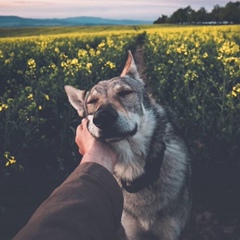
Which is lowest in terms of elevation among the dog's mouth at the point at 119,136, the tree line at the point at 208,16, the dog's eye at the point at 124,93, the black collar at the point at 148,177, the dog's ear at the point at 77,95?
the tree line at the point at 208,16

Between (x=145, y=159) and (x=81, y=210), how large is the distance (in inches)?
72.3

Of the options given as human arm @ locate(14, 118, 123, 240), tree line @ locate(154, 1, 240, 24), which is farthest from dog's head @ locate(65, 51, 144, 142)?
tree line @ locate(154, 1, 240, 24)

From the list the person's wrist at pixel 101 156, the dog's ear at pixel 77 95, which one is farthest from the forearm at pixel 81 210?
the dog's ear at pixel 77 95

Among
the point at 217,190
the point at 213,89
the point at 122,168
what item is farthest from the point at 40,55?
the point at 122,168

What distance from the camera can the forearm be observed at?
4.91 ft

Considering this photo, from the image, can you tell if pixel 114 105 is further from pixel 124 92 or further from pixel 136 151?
pixel 136 151

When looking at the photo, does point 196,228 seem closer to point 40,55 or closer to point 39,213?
point 39,213

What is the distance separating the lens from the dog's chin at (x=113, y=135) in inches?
122

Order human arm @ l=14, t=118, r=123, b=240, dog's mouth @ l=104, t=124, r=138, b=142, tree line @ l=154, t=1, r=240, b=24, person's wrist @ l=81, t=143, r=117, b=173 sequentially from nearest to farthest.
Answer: human arm @ l=14, t=118, r=123, b=240 < person's wrist @ l=81, t=143, r=117, b=173 < dog's mouth @ l=104, t=124, r=138, b=142 < tree line @ l=154, t=1, r=240, b=24

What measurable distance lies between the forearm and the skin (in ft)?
1.40

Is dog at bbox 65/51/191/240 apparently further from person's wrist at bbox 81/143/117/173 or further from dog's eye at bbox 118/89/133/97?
person's wrist at bbox 81/143/117/173

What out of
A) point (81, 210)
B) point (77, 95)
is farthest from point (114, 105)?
point (81, 210)

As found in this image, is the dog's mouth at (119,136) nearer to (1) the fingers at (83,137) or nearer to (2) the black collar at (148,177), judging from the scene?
(1) the fingers at (83,137)

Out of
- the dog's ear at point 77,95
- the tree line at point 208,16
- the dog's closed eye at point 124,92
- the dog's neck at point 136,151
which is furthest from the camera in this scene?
the tree line at point 208,16
